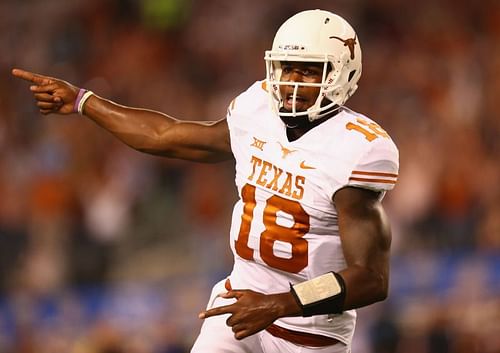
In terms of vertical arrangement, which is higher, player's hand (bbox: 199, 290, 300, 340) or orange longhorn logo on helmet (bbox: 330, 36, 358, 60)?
orange longhorn logo on helmet (bbox: 330, 36, 358, 60)

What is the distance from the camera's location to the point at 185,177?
8703mm

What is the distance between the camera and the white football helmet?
4.04 metres

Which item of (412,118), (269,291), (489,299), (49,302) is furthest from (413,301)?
(269,291)

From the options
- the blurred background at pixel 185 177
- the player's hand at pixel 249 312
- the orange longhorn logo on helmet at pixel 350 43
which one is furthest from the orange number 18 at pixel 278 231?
the blurred background at pixel 185 177

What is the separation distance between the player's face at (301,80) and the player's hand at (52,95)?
2.98ft

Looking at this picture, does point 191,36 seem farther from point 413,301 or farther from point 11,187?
point 413,301

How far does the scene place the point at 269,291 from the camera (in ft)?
13.8

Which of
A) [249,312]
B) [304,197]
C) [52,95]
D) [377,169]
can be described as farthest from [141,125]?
[249,312]

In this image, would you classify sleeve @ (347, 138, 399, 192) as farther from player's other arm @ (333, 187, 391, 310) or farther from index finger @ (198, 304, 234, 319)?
index finger @ (198, 304, 234, 319)

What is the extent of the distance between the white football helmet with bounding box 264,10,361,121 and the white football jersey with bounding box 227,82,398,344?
76 millimetres

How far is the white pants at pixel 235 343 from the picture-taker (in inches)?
165

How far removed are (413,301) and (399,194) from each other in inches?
38.1

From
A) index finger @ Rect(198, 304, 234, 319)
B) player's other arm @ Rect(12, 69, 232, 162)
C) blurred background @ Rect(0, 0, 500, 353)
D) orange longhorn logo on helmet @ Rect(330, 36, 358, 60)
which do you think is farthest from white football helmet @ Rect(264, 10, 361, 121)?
blurred background @ Rect(0, 0, 500, 353)

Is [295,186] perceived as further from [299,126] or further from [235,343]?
[235,343]
